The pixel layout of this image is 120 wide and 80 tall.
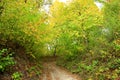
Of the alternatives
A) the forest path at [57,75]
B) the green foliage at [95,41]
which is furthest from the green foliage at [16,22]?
the green foliage at [95,41]

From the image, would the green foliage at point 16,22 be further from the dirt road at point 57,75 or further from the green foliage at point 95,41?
the green foliage at point 95,41

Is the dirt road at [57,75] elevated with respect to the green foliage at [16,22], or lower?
lower

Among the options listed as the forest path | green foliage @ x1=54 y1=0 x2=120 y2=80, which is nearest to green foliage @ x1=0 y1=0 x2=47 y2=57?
the forest path

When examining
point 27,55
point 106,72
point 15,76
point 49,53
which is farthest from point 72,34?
point 49,53

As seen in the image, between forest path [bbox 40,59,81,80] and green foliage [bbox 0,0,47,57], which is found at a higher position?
green foliage [bbox 0,0,47,57]

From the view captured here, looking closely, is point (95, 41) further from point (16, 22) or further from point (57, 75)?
point (16, 22)

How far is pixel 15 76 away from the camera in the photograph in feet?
49.8

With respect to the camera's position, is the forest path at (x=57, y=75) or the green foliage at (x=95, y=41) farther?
the forest path at (x=57, y=75)

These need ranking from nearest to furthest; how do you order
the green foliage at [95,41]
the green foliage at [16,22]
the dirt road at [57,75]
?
the green foliage at [16,22] < the green foliage at [95,41] < the dirt road at [57,75]

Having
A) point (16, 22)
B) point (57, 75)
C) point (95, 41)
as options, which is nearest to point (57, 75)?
point (57, 75)

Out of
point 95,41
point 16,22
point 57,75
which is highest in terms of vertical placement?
point 16,22

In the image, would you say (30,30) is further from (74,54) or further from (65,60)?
(65,60)

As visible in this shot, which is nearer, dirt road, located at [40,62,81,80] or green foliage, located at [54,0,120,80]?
green foliage, located at [54,0,120,80]

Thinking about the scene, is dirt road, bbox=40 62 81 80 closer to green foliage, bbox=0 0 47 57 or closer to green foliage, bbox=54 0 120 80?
green foliage, bbox=54 0 120 80
